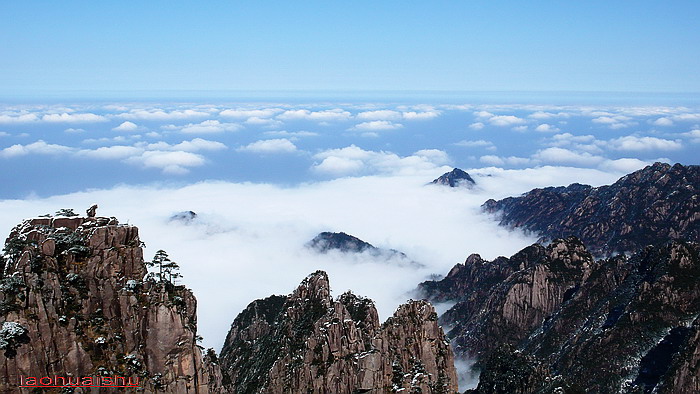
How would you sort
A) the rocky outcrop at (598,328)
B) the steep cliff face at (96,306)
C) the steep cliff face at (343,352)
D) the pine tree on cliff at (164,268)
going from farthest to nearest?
the rocky outcrop at (598,328), the steep cliff face at (343,352), the pine tree on cliff at (164,268), the steep cliff face at (96,306)

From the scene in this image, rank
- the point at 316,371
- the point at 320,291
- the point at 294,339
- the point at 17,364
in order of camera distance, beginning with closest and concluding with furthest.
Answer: the point at 17,364 < the point at 316,371 < the point at 294,339 < the point at 320,291

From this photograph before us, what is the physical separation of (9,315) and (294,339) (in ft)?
194

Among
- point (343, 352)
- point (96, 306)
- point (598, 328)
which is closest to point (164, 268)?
point (96, 306)

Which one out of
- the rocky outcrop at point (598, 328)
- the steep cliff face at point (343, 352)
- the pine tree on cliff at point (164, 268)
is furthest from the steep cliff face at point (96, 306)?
the rocky outcrop at point (598, 328)

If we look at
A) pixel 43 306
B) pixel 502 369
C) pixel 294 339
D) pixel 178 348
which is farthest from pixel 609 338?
pixel 43 306

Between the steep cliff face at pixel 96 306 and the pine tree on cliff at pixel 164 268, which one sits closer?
the steep cliff face at pixel 96 306

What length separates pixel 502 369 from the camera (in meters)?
121

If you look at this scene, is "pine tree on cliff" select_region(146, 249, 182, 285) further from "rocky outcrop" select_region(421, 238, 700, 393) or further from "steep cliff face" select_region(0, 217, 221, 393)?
"rocky outcrop" select_region(421, 238, 700, 393)

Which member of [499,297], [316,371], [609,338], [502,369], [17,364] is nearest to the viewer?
[17,364]

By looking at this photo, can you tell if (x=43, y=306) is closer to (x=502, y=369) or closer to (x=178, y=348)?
(x=178, y=348)

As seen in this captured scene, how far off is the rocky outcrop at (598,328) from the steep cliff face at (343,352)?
86.4 ft

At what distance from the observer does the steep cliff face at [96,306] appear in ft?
146

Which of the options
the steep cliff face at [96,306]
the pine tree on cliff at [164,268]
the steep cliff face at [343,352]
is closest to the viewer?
the steep cliff face at [96,306]

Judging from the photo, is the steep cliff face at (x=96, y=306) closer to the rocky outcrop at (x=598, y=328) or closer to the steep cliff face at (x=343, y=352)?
the steep cliff face at (x=343, y=352)
